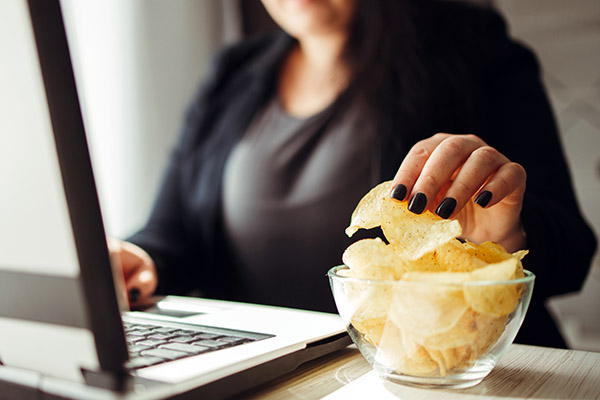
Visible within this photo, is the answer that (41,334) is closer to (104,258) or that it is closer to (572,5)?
(104,258)

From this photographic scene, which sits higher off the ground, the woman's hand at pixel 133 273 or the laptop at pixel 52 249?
the woman's hand at pixel 133 273

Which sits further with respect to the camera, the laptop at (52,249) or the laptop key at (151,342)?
the laptop key at (151,342)

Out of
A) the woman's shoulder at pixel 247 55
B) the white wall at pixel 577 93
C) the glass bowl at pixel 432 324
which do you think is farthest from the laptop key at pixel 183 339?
the white wall at pixel 577 93

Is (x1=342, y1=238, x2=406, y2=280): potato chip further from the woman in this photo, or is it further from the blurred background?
the blurred background

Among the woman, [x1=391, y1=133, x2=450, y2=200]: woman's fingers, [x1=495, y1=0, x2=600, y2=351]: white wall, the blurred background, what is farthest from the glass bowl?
[x1=495, y1=0, x2=600, y2=351]: white wall

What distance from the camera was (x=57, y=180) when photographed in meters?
0.31

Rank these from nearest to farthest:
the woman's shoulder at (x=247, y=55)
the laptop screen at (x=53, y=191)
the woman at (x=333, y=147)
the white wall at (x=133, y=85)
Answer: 1. the laptop screen at (x=53, y=191)
2. the woman at (x=333, y=147)
3. the woman's shoulder at (x=247, y=55)
4. the white wall at (x=133, y=85)

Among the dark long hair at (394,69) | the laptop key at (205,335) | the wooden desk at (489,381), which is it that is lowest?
the wooden desk at (489,381)

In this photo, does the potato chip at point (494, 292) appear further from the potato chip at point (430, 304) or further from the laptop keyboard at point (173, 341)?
the laptop keyboard at point (173, 341)

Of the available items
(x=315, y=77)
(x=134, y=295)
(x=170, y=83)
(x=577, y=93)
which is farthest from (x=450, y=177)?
(x=577, y=93)

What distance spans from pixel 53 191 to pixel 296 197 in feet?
2.55

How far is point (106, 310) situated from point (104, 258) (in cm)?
3

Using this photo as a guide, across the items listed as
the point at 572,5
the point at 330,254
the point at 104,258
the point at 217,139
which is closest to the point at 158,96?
the point at 217,139

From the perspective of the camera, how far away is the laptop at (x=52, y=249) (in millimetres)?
306
